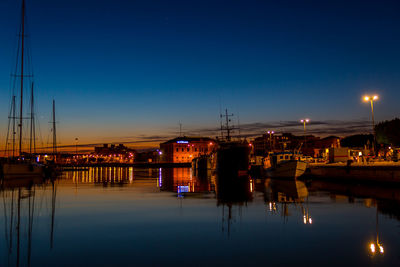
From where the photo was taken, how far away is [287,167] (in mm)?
51250

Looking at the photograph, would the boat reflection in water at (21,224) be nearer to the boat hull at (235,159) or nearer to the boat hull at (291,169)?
the boat hull at (291,169)

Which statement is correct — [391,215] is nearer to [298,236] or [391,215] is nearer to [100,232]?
[298,236]

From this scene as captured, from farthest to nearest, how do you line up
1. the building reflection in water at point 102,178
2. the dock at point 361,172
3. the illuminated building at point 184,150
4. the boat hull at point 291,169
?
the illuminated building at point 184,150 < the building reflection in water at point 102,178 < the boat hull at point 291,169 < the dock at point 361,172

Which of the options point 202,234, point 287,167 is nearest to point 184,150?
point 287,167

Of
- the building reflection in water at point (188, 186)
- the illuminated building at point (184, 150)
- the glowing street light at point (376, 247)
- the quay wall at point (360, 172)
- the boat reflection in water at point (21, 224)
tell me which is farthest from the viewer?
the illuminated building at point (184, 150)

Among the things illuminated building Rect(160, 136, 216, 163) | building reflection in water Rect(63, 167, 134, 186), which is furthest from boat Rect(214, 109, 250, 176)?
illuminated building Rect(160, 136, 216, 163)

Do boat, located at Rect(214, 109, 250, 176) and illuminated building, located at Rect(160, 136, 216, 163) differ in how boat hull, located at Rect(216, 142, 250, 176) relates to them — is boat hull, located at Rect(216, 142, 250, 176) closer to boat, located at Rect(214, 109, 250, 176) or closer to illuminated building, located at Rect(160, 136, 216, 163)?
boat, located at Rect(214, 109, 250, 176)

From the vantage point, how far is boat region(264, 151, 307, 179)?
50.2 metres

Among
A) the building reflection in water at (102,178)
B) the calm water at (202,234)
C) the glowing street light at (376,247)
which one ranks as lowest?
the glowing street light at (376,247)

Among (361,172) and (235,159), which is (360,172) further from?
(235,159)

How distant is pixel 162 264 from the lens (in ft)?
35.2

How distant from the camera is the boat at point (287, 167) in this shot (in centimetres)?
5016

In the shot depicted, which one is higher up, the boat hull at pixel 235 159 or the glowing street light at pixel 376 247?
the boat hull at pixel 235 159

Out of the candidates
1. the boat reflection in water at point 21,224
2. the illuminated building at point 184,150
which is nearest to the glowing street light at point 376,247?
the boat reflection in water at point 21,224
